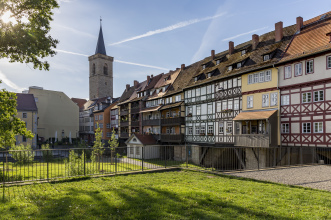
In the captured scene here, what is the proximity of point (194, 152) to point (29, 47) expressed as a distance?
2466 centimetres

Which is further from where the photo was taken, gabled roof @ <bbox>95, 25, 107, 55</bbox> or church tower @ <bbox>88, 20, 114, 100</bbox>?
gabled roof @ <bbox>95, 25, 107, 55</bbox>

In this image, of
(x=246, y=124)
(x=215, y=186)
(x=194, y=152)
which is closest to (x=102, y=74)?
(x=194, y=152)

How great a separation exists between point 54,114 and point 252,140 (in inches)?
1986

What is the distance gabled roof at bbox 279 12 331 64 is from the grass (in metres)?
14.8

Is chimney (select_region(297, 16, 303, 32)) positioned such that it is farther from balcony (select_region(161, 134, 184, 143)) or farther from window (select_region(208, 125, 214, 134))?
balcony (select_region(161, 134, 184, 143))

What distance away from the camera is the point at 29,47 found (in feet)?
36.6

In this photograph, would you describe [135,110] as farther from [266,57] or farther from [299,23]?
[299,23]

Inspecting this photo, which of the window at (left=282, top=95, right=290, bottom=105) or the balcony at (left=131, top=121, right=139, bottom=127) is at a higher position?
the window at (left=282, top=95, right=290, bottom=105)

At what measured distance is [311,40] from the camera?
21.8m

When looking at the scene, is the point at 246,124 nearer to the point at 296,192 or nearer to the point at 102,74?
the point at 296,192

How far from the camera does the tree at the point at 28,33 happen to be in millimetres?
10875

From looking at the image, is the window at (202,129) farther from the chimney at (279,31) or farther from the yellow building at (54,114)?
the yellow building at (54,114)

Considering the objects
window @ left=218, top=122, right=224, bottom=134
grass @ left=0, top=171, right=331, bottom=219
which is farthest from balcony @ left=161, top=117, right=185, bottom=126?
grass @ left=0, top=171, right=331, bottom=219

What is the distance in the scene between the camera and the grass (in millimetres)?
6277
